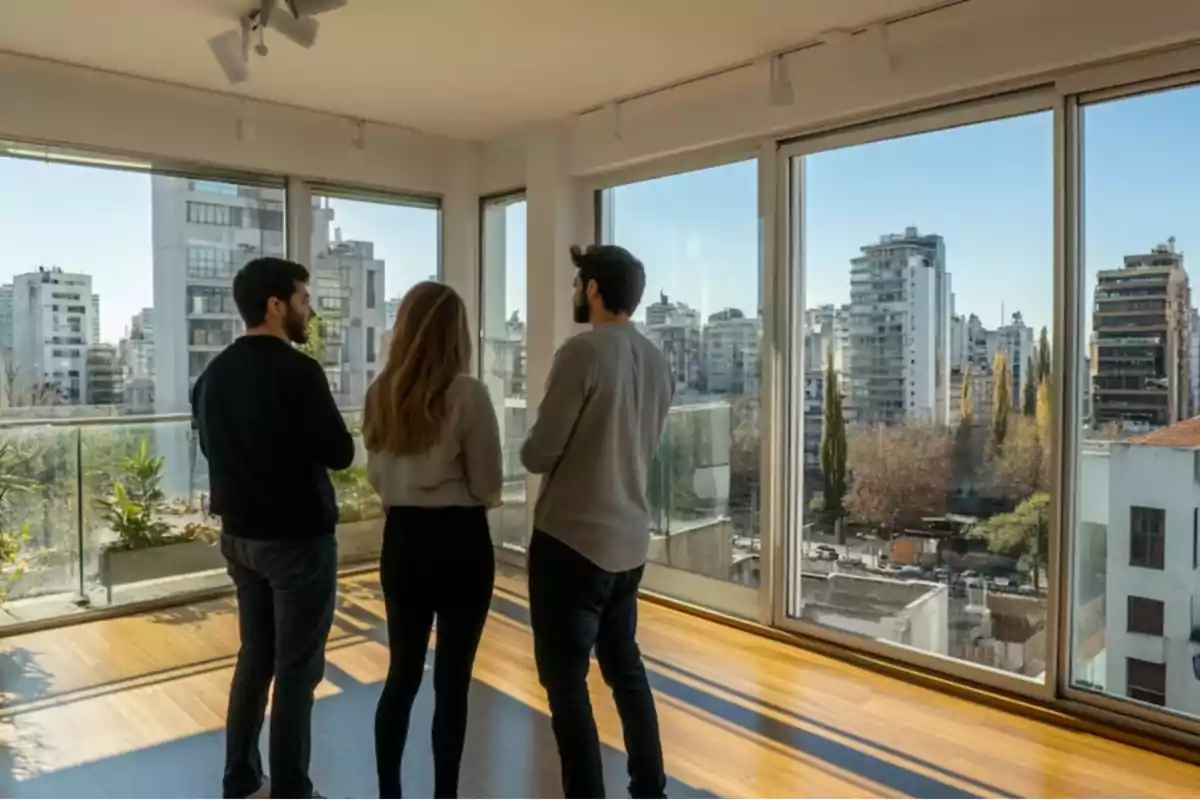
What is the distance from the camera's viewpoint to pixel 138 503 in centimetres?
452

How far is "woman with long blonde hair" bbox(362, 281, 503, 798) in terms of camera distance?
2062 millimetres

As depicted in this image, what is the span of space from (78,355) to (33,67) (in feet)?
4.18

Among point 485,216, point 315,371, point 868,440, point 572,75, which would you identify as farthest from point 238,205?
point 868,440

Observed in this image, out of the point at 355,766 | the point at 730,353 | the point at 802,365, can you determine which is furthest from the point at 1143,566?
the point at 355,766

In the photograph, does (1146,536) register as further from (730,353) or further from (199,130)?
(199,130)

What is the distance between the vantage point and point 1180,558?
2965 millimetres

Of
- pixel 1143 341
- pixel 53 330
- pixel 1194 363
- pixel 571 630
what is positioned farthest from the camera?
pixel 53 330

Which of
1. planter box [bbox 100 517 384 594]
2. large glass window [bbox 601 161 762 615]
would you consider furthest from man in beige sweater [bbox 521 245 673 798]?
planter box [bbox 100 517 384 594]

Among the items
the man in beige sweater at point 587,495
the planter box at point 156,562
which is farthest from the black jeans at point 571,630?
the planter box at point 156,562

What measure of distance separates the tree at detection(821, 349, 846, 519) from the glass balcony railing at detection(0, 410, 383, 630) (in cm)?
221

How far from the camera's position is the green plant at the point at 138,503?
4.46 meters

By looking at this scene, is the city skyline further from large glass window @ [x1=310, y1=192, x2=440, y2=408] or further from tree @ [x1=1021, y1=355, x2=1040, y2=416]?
tree @ [x1=1021, y1=355, x2=1040, y2=416]

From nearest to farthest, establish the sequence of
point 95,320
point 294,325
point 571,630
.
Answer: point 571,630, point 294,325, point 95,320

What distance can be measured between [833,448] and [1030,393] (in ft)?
2.88
